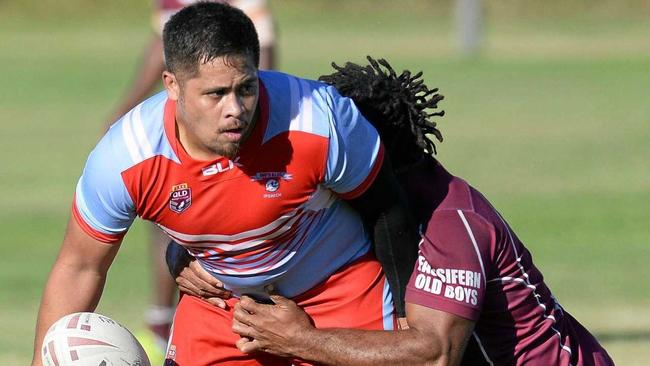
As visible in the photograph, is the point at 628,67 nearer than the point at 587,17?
Yes

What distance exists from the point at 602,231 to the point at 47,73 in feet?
60.5

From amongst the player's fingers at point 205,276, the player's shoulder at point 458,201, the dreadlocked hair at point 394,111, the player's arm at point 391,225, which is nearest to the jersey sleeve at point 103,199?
the player's fingers at point 205,276

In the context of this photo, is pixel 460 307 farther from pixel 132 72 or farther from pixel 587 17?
pixel 587 17

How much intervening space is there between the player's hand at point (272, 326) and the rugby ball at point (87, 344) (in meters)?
0.47

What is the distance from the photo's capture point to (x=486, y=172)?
16.9 m

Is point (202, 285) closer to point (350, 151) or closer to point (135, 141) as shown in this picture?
point (135, 141)

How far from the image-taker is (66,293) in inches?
234

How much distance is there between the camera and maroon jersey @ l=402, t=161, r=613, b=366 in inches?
228

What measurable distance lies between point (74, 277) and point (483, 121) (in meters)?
16.2

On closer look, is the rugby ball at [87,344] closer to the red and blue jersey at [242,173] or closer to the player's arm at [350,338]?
the red and blue jersey at [242,173]

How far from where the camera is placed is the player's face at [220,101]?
538 cm

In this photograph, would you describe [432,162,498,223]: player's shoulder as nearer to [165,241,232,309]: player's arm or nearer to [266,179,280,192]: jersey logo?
[266,179,280,192]: jersey logo

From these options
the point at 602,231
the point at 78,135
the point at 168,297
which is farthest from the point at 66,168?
the point at 168,297

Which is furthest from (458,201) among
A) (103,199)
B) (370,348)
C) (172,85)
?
(103,199)
